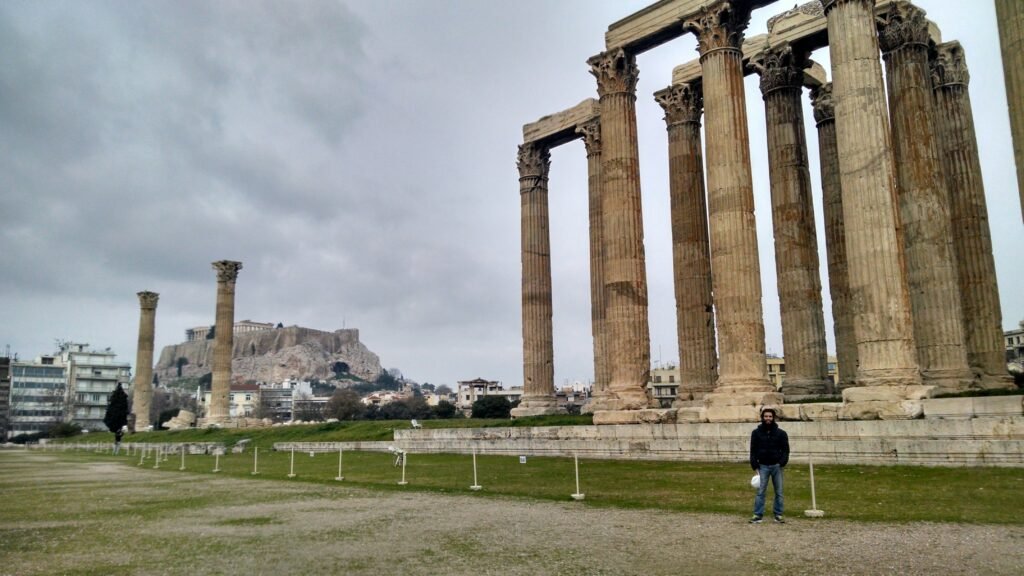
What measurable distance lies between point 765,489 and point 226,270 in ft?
215

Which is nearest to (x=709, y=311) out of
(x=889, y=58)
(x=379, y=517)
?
(x=889, y=58)

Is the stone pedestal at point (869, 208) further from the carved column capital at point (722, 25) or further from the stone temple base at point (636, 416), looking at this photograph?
the stone temple base at point (636, 416)

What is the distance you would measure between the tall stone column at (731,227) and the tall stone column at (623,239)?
4.27 m

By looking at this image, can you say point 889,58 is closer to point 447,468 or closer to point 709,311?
point 709,311

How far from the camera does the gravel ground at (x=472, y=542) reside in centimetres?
795

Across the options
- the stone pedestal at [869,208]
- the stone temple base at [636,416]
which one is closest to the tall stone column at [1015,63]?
the stone pedestal at [869,208]

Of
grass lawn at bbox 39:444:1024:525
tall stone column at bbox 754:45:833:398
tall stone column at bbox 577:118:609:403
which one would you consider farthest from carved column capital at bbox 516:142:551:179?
grass lawn at bbox 39:444:1024:525

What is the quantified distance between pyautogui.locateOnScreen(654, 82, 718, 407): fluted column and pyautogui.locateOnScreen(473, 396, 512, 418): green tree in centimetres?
3108

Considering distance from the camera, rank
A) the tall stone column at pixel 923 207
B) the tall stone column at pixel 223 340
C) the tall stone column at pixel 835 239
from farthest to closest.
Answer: the tall stone column at pixel 223 340, the tall stone column at pixel 835 239, the tall stone column at pixel 923 207

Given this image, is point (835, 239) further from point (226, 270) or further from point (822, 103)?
point (226, 270)

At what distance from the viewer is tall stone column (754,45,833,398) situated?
2934 cm

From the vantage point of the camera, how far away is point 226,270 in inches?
2689

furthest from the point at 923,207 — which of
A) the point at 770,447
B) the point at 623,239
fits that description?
the point at 770,447

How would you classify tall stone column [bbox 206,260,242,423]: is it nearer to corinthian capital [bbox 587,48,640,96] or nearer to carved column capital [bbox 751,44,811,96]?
corinthian capital [bbox 587,48,640,96]
